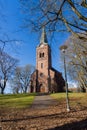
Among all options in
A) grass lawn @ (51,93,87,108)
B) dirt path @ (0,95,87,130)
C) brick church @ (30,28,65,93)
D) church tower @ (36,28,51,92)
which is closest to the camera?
dirt path @ (0,95,87,130)

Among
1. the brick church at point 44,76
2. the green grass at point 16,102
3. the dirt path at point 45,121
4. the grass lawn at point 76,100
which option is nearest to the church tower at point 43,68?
the brick church at point 44,76

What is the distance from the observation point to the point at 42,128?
30.9 feet

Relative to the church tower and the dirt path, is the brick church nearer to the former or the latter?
the church tower

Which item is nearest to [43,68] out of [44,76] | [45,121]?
[44,76]

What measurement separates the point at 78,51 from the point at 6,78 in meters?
35.8

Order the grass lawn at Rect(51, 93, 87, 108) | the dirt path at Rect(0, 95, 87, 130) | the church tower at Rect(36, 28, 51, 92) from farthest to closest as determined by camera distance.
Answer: the church tower at Rect(36, 28, 51, 92) → the grass lawn at Rect(51, 93, 87, 108) → the dirt path at Rect(0, 95, 87, 130)

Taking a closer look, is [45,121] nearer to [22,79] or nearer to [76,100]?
[76,100]

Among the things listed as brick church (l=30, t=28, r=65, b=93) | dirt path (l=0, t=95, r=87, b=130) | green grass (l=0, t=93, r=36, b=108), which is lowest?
dirt path (l=0, t=95, r=87, b=130)

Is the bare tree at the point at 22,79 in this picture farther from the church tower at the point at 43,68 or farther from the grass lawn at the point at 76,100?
the grass lawn at the point at 76,100

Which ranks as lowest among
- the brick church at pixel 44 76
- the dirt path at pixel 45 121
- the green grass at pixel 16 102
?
the dirt path at pixel 45 121

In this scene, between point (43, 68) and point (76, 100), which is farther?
point (43, 68)

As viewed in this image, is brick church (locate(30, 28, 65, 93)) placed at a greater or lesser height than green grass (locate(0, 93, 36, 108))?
greater

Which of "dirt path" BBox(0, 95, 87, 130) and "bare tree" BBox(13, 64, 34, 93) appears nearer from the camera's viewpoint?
"dirt path" BBox(0, 95, 87, 130)

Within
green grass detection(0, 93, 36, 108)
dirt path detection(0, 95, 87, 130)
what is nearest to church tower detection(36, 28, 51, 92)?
green grass detection(0, 93, 36, 108)
